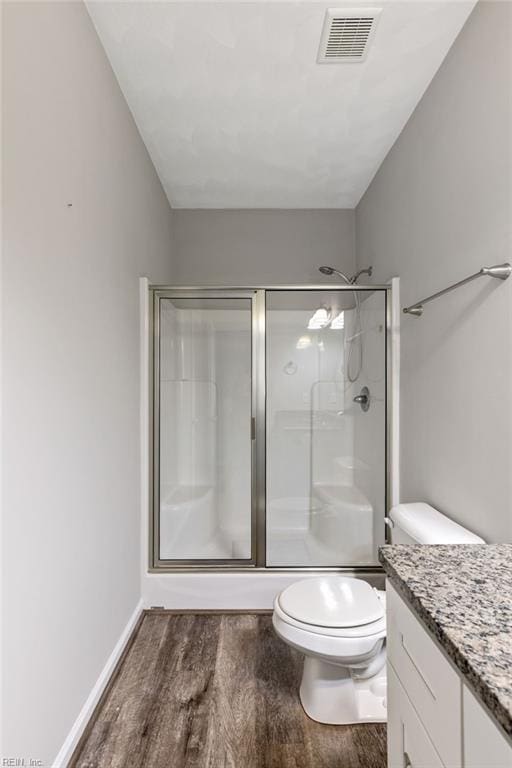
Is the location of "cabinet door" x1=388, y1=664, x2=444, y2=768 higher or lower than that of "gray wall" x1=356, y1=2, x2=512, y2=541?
lower

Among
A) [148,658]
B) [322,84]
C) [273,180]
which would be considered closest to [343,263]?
[273,180]

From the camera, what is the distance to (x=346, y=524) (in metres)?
2.60

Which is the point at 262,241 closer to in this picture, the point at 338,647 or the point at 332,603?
the point at 332,603

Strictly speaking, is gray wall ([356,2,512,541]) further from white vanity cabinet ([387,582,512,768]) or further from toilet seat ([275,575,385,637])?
white vanity cabinet ([387,582,512,768])

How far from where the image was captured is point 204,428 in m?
2.64

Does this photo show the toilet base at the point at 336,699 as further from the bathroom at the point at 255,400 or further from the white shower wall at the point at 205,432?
the white shower wall at the point at 205,432

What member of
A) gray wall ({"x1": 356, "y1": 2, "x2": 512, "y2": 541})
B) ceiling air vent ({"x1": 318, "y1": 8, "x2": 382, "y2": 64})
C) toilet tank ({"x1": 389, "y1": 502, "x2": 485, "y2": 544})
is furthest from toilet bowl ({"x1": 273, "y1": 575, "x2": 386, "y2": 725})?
ceiling air vent ({"x1": 318, "y1": 8, "x2": 382, "y2": 64})

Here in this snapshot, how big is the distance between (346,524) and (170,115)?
7.97 feet

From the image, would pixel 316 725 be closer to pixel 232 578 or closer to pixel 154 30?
pixel 232 578

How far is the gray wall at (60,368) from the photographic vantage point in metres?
1.10

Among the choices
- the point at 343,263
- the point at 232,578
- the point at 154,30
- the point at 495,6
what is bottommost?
the point at 232,578

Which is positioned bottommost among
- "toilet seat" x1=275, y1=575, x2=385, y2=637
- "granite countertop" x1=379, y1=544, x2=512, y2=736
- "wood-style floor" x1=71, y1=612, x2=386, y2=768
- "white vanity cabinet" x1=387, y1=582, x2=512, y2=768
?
"wood-style floor" x1=71, y1=612, x2=386, y2=768

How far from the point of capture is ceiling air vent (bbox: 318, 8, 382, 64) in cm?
156

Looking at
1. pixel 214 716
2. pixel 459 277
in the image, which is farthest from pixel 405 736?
pixel 459 277
